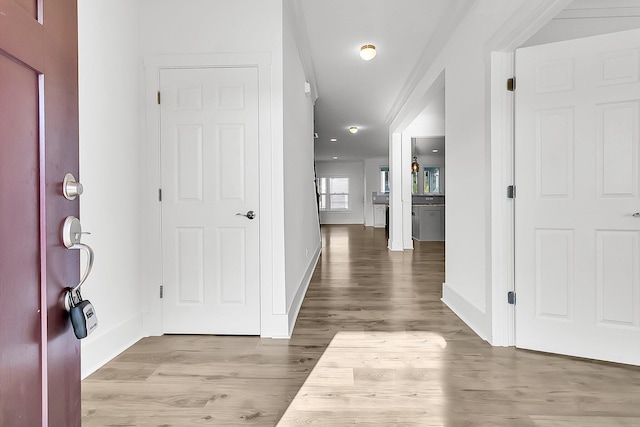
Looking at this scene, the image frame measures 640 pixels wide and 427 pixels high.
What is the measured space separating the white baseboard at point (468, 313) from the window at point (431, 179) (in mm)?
10108

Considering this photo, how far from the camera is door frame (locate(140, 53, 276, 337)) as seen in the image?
252 cm

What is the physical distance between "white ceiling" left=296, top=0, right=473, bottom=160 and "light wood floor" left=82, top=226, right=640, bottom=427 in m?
2.65

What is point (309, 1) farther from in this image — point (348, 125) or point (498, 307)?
point (348, 125)

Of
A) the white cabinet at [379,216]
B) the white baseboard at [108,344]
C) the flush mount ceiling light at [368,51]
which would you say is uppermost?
the flush mount ceiling light at [368,51]

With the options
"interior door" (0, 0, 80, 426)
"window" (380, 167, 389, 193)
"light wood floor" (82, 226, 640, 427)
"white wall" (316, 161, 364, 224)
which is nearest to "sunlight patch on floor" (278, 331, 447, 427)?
"light wood floor" (82, 226, 640, 427)

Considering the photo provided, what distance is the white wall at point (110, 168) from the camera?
2010 mm

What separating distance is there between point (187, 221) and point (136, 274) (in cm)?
53

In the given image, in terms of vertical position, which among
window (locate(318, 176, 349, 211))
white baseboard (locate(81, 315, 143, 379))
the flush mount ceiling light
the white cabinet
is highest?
the flush mount ceiling light

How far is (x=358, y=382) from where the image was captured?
1.87m

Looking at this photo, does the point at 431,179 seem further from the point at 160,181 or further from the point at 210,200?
the point at 160,181

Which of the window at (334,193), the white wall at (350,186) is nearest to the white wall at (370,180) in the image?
the white wall at (350,186)

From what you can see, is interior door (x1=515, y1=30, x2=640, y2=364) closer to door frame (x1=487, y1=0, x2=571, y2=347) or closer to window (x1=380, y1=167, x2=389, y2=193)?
door frame (x1=487, y1=0, x2=571, y2=347)

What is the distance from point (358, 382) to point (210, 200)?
63.5 inches

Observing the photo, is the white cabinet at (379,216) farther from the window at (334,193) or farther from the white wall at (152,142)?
the white wall at (152,142)
